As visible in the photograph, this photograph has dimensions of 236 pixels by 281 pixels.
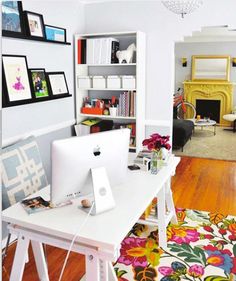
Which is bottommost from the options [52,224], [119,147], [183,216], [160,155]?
[183,216]

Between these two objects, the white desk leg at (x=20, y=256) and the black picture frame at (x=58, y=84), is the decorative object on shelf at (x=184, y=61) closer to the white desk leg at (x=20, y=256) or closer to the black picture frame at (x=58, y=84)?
the black picture frame at (x=58, y=84)

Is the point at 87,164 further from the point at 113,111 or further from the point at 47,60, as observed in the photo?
the point at 113,111

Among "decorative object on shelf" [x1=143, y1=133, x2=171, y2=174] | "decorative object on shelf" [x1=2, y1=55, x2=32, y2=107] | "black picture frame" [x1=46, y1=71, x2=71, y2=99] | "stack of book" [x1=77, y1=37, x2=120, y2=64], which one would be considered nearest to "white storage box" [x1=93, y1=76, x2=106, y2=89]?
"stack of book" [x1=77, y1=37, x2=120, y2=64]

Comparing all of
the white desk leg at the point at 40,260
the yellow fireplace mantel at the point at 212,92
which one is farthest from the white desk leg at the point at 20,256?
the yellow fireplace mantel at the point at 212,92

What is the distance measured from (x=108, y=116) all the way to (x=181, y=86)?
5.46m

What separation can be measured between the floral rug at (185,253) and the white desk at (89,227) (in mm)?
567

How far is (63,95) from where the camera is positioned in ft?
11.9

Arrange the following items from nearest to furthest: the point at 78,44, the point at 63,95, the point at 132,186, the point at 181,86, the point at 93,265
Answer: the point at 93,265 < the point at 132,186 < the point at 63,95 < the point at 78,44 < the point at 181,86

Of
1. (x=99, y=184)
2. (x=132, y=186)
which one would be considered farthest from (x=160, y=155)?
(x=99, y=184)

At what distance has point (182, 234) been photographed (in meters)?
3.03

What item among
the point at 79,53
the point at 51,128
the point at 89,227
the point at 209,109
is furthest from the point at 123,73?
the point at 209,109

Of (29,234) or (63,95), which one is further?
(63,95)

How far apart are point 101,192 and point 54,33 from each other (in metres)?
2.24

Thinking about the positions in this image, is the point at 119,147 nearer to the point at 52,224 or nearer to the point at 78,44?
the point at 52,224
